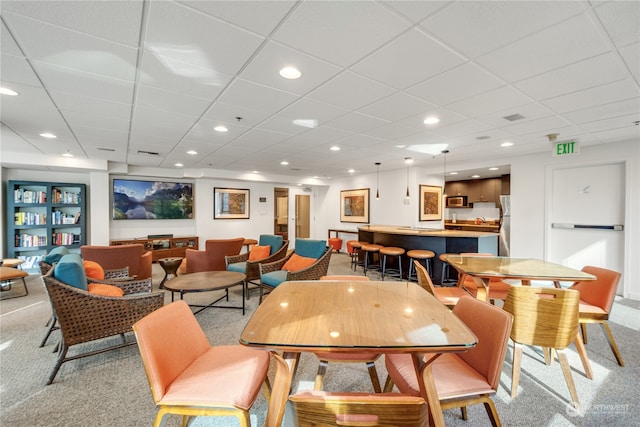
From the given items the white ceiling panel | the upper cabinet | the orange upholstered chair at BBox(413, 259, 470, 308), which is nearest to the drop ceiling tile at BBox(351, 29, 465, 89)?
the white ceiling panel

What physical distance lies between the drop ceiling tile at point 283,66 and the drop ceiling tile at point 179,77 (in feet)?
0.87

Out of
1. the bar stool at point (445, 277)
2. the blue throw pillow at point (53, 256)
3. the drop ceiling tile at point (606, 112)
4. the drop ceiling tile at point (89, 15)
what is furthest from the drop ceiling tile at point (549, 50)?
the blue throw pillow at point (53, 256)

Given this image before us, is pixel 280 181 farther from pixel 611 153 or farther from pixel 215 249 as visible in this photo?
pixel 611 153

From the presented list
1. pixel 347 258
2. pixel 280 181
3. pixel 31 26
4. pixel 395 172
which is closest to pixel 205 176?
pixel 280 181

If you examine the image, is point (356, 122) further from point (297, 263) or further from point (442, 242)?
point (442, 242)

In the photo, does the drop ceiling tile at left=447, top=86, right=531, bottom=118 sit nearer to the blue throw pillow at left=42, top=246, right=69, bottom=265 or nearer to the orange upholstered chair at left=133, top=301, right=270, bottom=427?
the orange upholstered chair at left=133, top=301, right=270, bottom=427

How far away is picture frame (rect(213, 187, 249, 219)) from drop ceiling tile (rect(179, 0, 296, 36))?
6.96m

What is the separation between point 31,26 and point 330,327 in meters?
2.38

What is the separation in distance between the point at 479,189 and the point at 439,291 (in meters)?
6.74

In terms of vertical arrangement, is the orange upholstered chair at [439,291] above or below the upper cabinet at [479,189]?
below

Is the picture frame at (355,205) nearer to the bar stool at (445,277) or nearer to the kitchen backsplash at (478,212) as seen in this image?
the kitchen backsplash at (478,212)

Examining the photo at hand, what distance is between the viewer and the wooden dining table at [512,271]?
7.86ft

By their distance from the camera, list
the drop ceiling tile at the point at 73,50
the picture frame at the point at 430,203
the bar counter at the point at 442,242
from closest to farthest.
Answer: the drop ceiling tile at the point at 73,50, the bar counter at the point at 442,242, the picture frame at the point at 430,203

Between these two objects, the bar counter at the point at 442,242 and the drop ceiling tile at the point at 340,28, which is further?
the bar counter at the point at 442,242
